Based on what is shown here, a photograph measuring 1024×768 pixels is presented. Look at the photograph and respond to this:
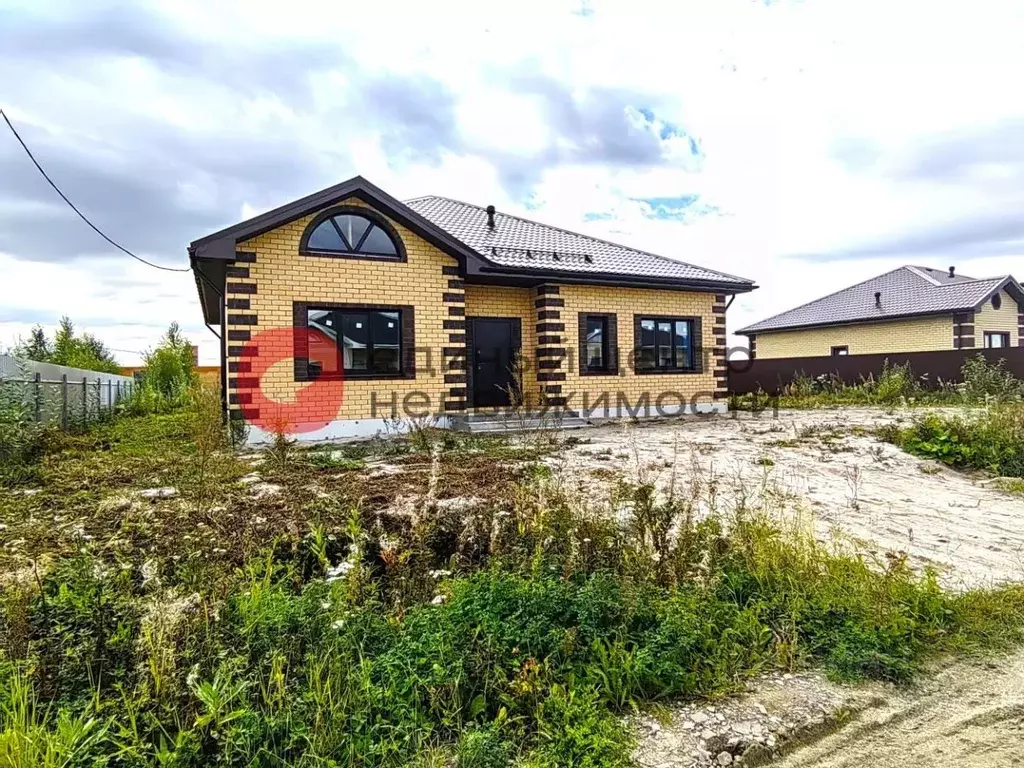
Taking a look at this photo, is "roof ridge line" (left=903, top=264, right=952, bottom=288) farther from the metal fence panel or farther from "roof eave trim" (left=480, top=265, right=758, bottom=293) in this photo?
the metal fence panel

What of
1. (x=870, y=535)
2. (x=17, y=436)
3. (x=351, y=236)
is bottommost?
(x=870, y=535)

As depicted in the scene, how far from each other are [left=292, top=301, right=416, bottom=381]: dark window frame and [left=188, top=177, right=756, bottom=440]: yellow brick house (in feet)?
0.08

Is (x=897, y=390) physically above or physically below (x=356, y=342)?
below

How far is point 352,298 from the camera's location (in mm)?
10688

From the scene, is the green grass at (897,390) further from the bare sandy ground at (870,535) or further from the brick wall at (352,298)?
the brick wall at (352,298)

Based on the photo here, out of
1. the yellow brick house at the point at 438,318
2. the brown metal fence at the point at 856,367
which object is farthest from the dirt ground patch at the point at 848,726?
the brown metal fence at the point at 856,367

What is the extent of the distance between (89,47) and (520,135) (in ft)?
22.0

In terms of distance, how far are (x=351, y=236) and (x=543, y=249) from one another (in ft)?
15.8

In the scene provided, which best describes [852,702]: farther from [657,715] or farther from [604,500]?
[604,500]

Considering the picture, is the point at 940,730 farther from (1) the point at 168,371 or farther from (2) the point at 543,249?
(1) the point at 168,371

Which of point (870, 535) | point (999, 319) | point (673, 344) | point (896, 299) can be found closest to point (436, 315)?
point (673, 344)

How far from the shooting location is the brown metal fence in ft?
56.3

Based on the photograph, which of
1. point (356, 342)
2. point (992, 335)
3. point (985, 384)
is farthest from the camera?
point (992, 335)

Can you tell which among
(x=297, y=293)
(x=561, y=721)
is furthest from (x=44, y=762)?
(x=297, y=293)
